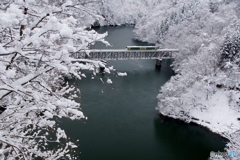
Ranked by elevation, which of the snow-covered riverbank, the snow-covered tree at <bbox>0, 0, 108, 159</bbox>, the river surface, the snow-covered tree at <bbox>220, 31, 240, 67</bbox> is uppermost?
the snow-covered tree at <bbox>0, 0, 108, 159</bbox>

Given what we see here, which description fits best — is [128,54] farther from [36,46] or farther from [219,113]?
[36,46]

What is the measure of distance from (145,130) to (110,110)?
3.10 m

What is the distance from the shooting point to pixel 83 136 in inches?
618

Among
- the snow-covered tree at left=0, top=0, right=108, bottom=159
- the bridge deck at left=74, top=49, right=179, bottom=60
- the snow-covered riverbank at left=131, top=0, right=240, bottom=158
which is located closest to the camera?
the snow-covered tree at left=0, top=0, right=108, bottom=159

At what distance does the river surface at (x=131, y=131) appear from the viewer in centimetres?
1522

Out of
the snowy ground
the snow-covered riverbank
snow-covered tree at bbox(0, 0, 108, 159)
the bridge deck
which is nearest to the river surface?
the snowy ground

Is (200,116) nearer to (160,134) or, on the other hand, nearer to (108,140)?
(160,134)

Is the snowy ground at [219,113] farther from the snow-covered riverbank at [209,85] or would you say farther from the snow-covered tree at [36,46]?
the snow-covered tree at [36,46]

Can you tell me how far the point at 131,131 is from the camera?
17.1 metres

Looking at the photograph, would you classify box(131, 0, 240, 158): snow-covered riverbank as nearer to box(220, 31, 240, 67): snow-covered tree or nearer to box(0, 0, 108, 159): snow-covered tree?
box(220, 31, 240, 67): snow-covered tree

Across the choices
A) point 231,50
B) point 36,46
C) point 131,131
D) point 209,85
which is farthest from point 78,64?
point 231,50

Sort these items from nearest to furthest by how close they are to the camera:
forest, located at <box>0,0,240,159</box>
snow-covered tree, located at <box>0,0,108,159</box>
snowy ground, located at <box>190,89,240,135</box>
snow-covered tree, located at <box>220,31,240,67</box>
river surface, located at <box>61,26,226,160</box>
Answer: snow-covered tree, located at <box>0,0,108,159</box>, forest, located at <box>0,0,240,159</box>, river surface, located at <box>61,26,226,160</box>, snowy ground, located at <box>190,89,240,135</box>, snow-covered tree, located at <box>220,31,240,67</box>

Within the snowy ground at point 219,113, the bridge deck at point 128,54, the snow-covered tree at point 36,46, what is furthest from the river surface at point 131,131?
the snow-covered tree at point 36,46

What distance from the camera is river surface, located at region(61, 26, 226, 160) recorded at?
49.9ft
